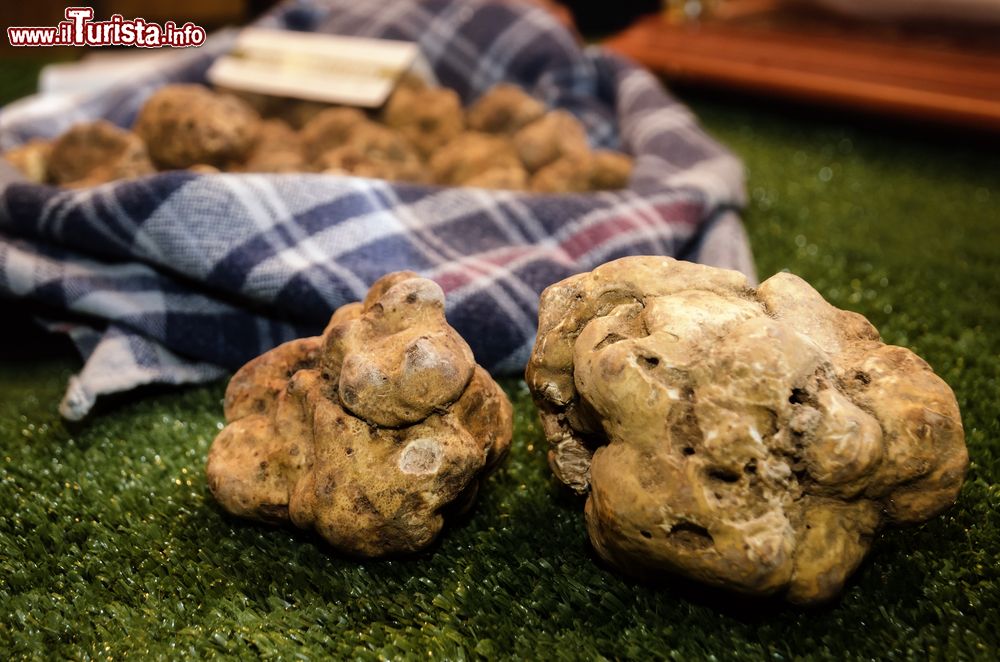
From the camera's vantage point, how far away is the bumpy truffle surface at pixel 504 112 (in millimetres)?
2273

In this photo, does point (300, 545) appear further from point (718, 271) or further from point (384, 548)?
point (718, 271)

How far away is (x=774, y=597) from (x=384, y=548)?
0.50 meters

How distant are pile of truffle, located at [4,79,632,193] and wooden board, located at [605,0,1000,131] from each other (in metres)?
0.98

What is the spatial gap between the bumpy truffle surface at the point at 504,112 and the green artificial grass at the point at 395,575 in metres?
0.97

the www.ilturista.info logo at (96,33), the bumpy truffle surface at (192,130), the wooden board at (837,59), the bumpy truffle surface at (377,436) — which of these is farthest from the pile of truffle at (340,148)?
the wooden board at (837,59)

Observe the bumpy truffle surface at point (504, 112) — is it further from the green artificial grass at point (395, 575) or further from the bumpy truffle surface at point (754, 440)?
the bumpy truffle surface at point (754, 440)

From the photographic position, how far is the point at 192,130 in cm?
192

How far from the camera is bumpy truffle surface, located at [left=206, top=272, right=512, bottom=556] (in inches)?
42.8

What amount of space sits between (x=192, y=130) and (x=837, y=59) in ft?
7.06

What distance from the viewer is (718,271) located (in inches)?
44.3

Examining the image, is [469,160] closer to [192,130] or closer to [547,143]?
[547,143]

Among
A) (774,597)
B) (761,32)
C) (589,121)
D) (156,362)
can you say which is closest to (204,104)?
(156,362)

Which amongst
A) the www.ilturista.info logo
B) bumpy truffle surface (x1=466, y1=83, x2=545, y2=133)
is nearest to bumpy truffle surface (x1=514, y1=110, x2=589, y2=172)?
bumpy truffle surface (x1=466, y1=83, x2=545, y2=133)

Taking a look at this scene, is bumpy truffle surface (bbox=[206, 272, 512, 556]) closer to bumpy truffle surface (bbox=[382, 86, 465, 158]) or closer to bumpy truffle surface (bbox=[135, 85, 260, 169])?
bumpy truffle surface (bbox=[135, 85, 260, 169])
